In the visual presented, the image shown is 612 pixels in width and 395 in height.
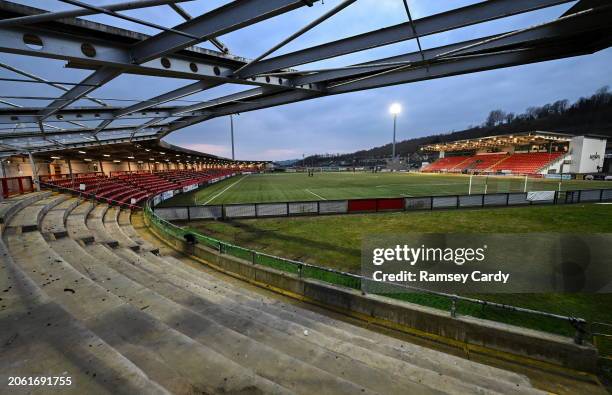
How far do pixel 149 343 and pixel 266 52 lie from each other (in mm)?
5494

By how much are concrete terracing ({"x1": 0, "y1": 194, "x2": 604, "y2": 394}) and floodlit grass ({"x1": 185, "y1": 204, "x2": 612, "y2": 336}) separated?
8.41ft

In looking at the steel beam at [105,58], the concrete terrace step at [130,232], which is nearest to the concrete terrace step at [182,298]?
the concrete terrace step at [130,232]

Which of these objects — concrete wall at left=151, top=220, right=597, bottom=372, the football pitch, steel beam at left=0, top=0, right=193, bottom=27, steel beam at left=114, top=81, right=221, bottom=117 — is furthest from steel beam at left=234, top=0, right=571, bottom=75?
the football pitch

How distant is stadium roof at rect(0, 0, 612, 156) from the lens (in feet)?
13.0

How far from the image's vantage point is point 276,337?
14.6ft

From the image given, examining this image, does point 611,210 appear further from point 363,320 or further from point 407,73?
point 363,320

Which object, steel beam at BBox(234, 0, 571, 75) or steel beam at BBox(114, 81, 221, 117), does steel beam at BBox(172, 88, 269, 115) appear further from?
steel beam at BBox(234, 0, 571, 75)

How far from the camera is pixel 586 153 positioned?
175ft

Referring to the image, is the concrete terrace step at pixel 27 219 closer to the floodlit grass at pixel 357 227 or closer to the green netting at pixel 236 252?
the green netting at pixel 236 252

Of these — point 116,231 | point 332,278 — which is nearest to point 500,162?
point 332,278

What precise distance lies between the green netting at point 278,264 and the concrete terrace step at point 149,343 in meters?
4.00

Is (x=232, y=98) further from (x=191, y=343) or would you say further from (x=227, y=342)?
(x=191, y=343)

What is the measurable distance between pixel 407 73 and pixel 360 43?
2.18 m

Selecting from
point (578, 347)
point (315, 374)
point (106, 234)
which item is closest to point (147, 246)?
point (106, 234)
